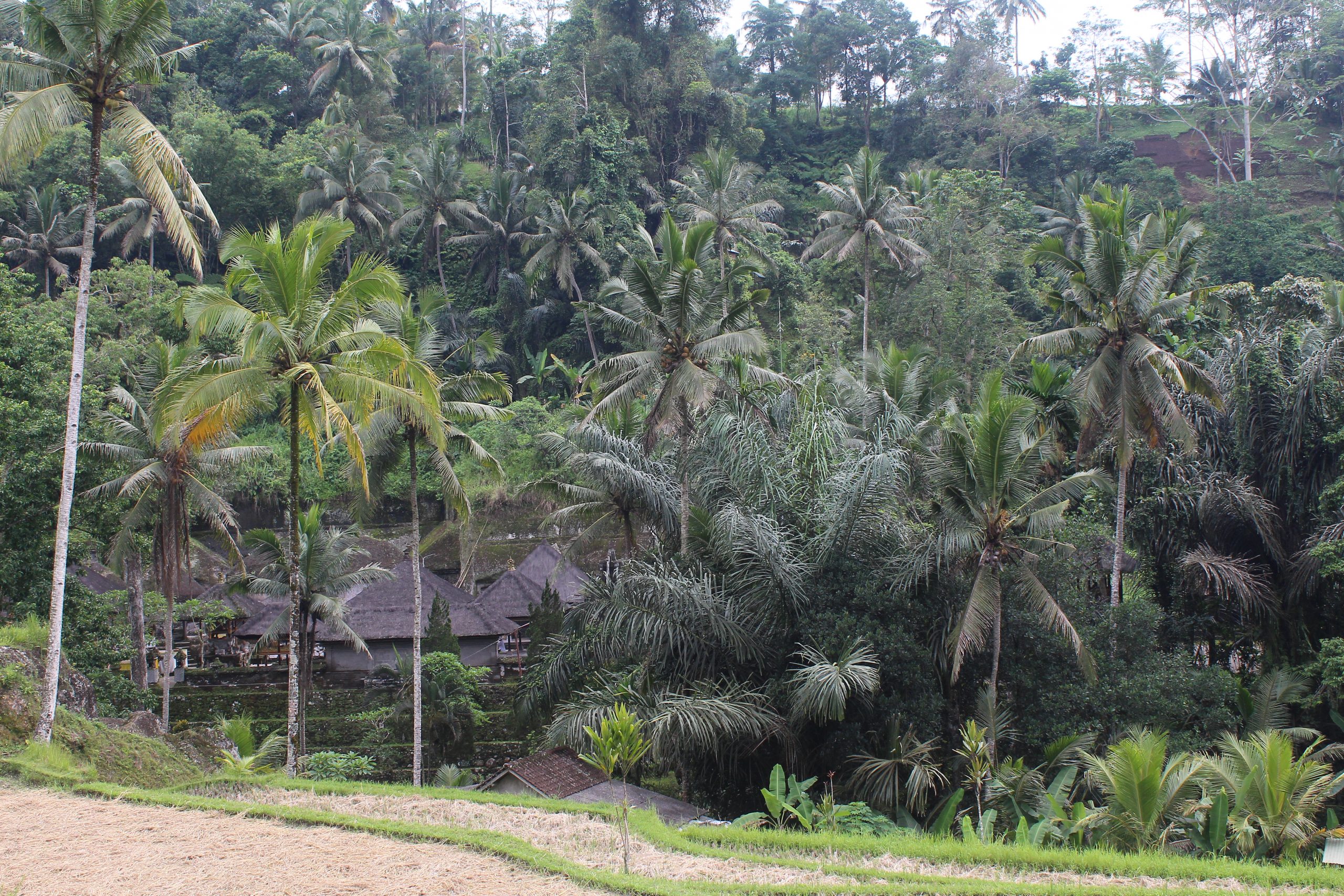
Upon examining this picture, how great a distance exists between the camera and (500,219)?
3919cm

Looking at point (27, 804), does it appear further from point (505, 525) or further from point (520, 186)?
point (520, 186)

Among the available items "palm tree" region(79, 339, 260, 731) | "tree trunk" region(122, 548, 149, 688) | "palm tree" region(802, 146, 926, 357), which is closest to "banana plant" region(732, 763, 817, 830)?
"palm tree" region(79, 339, 260, 731)

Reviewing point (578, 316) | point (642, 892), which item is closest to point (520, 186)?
point (578, 316)

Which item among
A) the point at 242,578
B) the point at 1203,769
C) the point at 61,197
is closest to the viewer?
the point at 1203,769

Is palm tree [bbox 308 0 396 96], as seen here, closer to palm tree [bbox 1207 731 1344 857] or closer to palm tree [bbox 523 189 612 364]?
palm tree [bbox 523 189 612 364]

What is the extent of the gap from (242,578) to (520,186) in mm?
22998

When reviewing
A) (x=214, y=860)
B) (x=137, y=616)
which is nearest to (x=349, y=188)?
(x=137, y=616)

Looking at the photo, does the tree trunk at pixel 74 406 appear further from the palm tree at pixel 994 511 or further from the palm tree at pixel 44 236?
the palm tree at pixel 44 236

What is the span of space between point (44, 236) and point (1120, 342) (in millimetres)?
35822

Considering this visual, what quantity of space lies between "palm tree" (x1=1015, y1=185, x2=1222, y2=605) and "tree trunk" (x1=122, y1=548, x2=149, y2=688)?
18.5m

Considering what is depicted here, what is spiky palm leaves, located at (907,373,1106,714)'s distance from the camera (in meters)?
14.1

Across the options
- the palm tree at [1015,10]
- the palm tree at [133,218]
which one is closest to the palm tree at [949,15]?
the palm tree at [1015,10]

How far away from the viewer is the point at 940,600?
16.0 meters

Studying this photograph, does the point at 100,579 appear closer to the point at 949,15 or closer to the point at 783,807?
the point at 783,807
